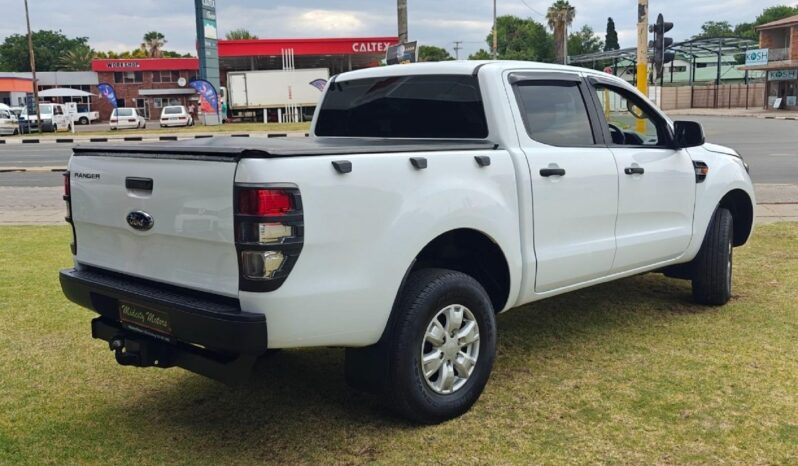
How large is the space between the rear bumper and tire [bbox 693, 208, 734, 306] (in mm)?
3920

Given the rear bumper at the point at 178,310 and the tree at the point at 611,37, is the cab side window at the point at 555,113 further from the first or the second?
the tree at the point at 611,37

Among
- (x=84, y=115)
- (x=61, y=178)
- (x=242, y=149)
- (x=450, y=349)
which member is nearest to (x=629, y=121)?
(x=450, y=349)

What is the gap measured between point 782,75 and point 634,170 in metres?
56.5

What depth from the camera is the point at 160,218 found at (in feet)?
11.1

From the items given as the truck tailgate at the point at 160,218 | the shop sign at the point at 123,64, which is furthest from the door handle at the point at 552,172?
the shop sign at the point at 123,64

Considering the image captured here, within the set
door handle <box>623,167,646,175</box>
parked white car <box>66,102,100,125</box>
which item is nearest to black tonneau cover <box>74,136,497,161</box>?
door handle <box>623,167,646,175</box>

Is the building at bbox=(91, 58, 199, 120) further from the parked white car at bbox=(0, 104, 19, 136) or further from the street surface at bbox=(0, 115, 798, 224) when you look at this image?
the street surface at bbox=(0, 115, 798, 224)

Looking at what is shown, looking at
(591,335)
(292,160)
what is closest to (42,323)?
(292,160)

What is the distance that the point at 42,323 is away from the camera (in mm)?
5559

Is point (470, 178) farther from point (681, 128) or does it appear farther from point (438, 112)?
point (681, 128)

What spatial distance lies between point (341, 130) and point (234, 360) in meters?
2.23

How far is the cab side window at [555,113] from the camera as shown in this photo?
4.39 meters

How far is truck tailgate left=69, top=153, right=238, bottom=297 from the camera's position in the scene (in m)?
3.12

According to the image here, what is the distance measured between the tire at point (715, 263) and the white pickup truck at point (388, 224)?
21.8 inches
